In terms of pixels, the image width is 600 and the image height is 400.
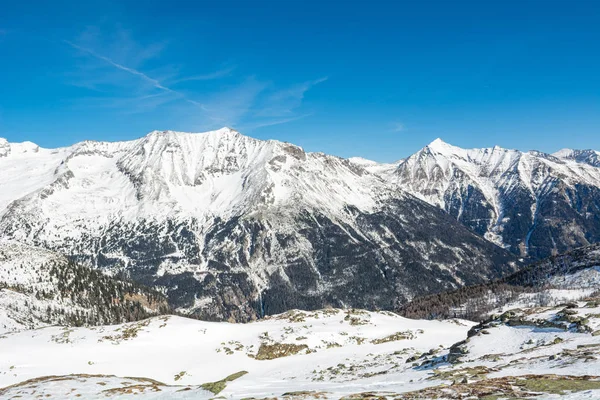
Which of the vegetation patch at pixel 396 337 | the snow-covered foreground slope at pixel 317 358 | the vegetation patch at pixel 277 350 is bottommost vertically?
the vegetation patch at pixel 396 337

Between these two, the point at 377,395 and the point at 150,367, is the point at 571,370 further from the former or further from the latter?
the point at 150,367

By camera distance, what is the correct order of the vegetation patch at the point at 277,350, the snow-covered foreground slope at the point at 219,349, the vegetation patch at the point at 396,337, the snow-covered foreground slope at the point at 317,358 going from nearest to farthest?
1. the snow-covered foreground slope at the point at 317,358
2. the snow-covered foreground slope at the point at 219,349
3. the vegetation patch at the point at 277,350
4. the vegetation patch at the point at 396,337

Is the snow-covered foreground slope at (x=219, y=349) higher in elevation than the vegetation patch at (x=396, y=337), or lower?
higher

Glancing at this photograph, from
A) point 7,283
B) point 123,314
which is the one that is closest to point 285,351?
point 123,314

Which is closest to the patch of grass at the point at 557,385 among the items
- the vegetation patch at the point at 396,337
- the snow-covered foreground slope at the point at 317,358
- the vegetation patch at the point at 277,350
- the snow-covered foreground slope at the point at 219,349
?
the snow-covered foreground slope at the point at 317,358

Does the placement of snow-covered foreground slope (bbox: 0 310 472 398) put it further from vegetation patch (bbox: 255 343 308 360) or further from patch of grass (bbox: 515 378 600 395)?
patch of grass (bbox: 515 378 600 395)

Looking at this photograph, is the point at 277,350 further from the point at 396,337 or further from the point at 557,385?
the point at 557,385

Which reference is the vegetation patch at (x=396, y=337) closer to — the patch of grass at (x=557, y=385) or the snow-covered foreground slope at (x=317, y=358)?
the snow-covered foreground slope at (x=317, y=358)

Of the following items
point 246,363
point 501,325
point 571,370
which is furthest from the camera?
point 246,363

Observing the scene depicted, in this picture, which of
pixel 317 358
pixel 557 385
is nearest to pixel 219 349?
pixel 317 358
